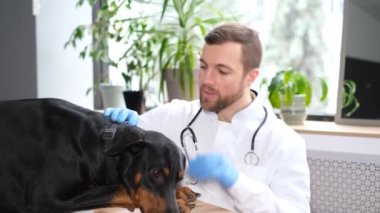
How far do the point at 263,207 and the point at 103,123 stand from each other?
59 centimetres

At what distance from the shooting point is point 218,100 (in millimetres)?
1742

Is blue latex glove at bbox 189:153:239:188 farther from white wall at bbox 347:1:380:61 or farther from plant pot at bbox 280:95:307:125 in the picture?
white wall at bbox 347:1:380:61

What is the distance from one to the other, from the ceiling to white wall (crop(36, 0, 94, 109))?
69.5 inches

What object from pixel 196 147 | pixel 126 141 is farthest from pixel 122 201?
pixel 196 147

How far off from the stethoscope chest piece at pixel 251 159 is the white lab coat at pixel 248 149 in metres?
0.01

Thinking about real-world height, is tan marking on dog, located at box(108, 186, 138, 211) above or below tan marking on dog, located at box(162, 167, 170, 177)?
below

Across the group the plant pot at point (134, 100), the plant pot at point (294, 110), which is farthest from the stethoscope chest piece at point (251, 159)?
the plant pot at point (134, 100)

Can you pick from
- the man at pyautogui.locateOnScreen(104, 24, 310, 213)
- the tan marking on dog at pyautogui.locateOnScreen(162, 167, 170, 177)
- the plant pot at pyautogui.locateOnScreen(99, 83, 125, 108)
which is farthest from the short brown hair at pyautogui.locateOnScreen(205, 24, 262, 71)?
the plant pot at pyautogui.locateOnScreen(99, 83, 125, 108)

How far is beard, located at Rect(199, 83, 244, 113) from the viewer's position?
5.69ft

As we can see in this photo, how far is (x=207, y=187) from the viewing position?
5.79ft

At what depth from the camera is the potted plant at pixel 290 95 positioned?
7.80ft

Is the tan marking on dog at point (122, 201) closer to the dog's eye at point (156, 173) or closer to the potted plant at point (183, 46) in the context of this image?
the dog's eye at point (156, 173)

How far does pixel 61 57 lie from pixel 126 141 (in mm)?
1779

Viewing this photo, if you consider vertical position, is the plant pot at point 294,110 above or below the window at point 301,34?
below
